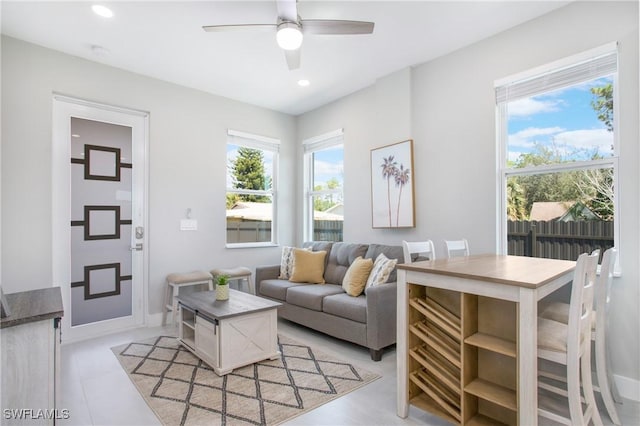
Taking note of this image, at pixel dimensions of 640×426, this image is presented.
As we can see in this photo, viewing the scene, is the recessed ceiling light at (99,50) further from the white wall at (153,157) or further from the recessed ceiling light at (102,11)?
the recessed ceiling light at (102,11)

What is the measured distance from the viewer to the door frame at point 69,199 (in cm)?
333

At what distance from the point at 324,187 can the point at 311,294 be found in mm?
2004

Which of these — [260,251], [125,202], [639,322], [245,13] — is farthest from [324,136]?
[639,322]

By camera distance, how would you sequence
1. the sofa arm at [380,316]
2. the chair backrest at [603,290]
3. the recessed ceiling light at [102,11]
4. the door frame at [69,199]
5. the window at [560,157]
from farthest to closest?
the door frame at [69,199], the sofa arm at [380,316], the recessed ceiling light at [102,11], the window at [560,157], the chair backrest at [603,290]

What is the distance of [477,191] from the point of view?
10.4 ft

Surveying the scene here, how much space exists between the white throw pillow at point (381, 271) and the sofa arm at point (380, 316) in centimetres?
19

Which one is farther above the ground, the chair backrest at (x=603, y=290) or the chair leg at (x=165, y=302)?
the chair backrest at (x=603, y=290)

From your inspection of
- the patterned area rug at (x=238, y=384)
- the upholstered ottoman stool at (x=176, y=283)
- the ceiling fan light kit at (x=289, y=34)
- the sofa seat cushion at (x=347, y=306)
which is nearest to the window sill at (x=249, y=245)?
the upholstered ottoman stool at (x=176, y=283)

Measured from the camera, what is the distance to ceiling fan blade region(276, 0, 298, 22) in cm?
217

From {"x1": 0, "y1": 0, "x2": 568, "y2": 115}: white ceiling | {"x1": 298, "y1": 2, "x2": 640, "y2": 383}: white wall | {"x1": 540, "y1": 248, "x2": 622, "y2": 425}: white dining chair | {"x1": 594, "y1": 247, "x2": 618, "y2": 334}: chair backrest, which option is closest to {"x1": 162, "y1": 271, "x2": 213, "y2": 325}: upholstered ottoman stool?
{"x1": 298, "y1": 2, "x2": 640, "y2": 383}: white wall

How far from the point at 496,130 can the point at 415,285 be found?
6.16 ft

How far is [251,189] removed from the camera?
16.2 feet

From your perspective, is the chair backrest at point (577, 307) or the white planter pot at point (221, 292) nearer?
the chair backrest at point (577, 307)

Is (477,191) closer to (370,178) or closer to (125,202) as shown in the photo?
(370,178)
